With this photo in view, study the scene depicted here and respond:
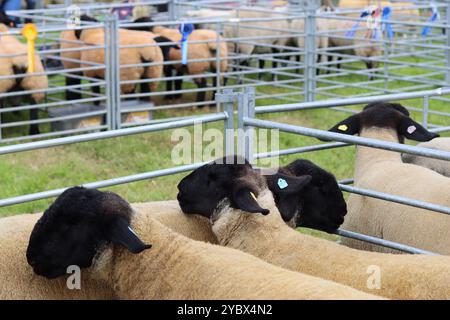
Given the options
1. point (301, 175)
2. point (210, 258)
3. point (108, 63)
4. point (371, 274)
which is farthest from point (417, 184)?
point (108, 63)

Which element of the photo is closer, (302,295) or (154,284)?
(302,295)

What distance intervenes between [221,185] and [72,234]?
0.89 metres

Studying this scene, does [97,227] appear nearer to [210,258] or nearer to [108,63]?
[210,258]

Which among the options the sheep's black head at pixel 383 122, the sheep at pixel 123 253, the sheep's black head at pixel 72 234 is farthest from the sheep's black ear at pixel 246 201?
the sheep's black head at pixel 383 122

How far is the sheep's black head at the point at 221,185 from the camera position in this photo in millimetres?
3829

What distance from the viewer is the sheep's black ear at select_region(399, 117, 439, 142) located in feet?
15.1

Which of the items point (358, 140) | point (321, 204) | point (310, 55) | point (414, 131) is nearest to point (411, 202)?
point (358, 140)

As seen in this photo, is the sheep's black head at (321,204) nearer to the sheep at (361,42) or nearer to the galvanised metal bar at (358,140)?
the galvanised metal bar at (358,140)

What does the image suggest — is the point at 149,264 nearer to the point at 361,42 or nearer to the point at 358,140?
the point at 358,140

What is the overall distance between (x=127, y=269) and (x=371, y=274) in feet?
3.18

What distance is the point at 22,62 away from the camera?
30.5 ft

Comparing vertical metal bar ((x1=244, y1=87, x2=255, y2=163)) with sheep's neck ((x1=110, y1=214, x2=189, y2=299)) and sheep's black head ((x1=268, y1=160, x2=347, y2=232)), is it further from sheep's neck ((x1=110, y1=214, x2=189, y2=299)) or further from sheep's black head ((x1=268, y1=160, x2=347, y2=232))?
sheep's neck ((x1=110, y1=214, x2=189, y2=299))

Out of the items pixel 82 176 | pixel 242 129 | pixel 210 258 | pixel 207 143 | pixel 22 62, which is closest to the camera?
pixel 210 258

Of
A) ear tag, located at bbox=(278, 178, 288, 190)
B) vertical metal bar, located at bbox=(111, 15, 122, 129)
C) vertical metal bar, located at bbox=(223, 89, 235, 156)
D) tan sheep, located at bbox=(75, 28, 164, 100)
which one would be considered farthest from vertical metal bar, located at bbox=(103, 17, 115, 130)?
ear tag, located at bbox=(278, 178, 288, 190)
